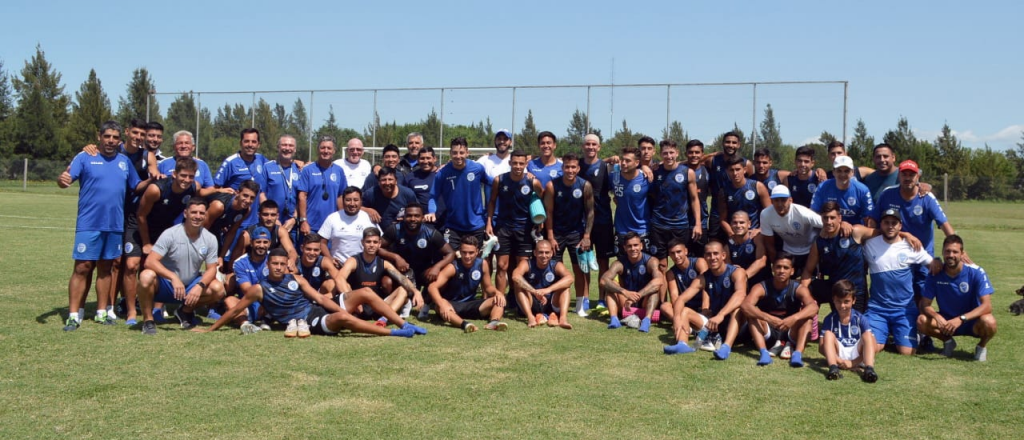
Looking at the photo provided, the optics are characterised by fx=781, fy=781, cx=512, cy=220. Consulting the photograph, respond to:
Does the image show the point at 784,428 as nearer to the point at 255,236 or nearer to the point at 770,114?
the point at 255,236

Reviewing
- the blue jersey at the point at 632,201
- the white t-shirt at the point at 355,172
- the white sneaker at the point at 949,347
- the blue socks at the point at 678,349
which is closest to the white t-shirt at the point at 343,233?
the white t-shirt at the point at 355,172

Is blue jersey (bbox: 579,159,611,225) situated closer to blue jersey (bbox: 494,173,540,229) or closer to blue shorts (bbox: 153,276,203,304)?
blue jersey (bbox: 494,173,540,229)

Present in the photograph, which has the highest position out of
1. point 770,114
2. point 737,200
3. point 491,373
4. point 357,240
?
point 770,114

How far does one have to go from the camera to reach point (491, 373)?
596 cm

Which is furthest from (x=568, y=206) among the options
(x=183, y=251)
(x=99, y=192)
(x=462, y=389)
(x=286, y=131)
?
(x=286, y=131)

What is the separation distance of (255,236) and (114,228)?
52.0 inches

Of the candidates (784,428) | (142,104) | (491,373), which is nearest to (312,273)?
(491,373)

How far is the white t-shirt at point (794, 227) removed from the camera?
764 centimetres

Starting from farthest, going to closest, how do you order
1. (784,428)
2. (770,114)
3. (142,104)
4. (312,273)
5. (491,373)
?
(142,104)
(770,114)
(312,273)
(491,373)
(784,428)

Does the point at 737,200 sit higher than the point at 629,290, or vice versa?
the point at 737,200

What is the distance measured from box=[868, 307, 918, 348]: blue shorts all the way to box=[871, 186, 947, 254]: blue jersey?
857mm

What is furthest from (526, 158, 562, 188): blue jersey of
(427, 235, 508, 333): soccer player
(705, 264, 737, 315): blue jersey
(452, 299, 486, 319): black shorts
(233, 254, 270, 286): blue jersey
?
(233, 254, 270, 286): blue jersey

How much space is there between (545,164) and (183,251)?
402cm

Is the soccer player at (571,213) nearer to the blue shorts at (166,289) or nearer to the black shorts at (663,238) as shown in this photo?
the black shorts at (663,238)
